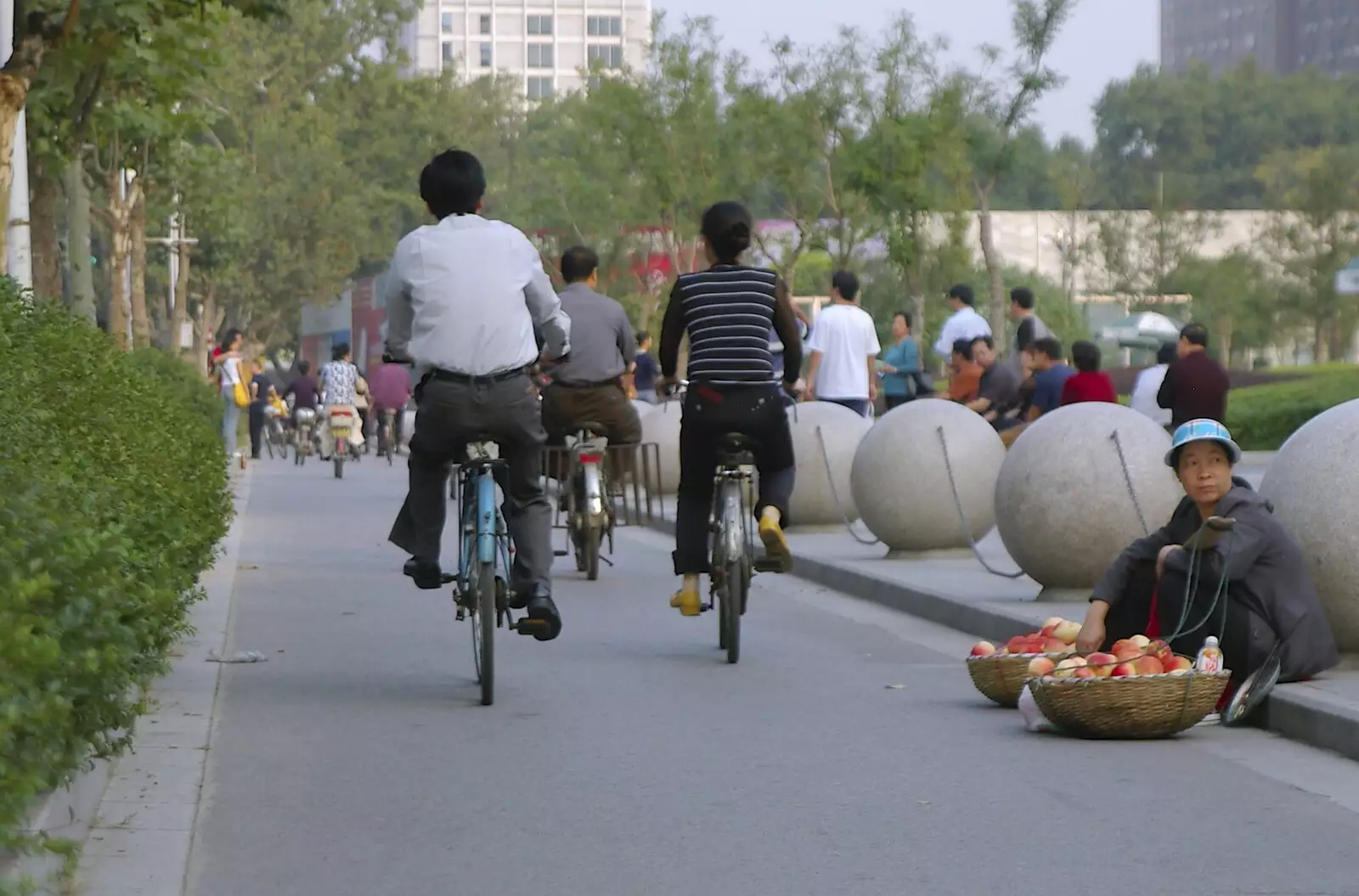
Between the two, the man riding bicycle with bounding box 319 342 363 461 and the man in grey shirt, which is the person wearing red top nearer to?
the man in grey shirt

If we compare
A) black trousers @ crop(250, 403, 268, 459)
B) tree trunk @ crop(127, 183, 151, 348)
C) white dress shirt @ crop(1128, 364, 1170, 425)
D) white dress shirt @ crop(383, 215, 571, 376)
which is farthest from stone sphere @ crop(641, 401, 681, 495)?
black trousers @ crop(250, 403, 268, 459)

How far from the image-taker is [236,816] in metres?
7.39

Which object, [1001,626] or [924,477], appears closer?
[1001,626]

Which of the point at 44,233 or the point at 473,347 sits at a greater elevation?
the point at 44,233

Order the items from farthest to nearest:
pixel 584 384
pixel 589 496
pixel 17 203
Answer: pixel 17 203 → pixel 589 496 → pixel 584 384

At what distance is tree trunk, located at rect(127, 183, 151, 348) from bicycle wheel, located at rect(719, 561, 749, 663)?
29.4m

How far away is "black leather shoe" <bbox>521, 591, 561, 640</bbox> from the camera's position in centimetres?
988

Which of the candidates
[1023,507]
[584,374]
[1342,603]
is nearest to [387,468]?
[584,374]

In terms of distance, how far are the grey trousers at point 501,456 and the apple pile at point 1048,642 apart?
1.76 metres

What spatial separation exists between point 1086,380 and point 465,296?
10138 millimetres

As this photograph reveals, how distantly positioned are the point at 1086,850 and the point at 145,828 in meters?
2.54

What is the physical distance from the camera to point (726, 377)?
11.5 m

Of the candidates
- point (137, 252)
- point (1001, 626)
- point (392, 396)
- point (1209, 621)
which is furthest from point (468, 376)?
point (137, 252)

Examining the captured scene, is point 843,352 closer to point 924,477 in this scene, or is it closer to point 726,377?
point 924,477
